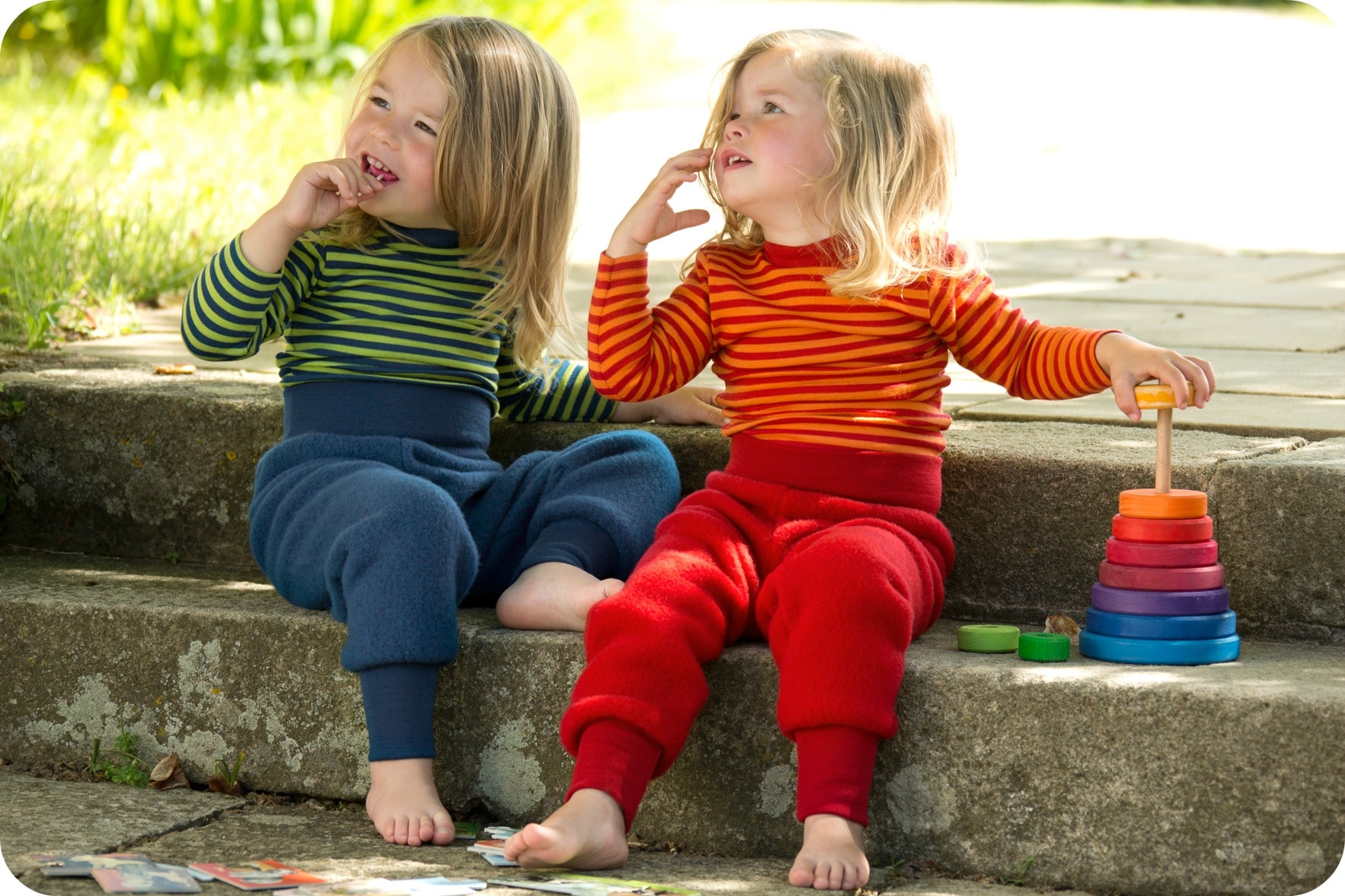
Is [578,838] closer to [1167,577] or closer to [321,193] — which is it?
[1167,577]

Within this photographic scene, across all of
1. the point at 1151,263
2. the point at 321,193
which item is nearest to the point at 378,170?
the point at 321,193

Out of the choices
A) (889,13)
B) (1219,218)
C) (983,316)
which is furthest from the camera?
(889,13)

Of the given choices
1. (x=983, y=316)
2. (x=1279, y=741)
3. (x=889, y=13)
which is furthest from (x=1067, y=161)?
(x=889, y=13)

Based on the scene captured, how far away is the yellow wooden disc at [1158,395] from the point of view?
2.43 m

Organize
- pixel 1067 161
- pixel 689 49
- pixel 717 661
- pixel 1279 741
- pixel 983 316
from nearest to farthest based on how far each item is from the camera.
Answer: pixel 1279 741 → pixel 717 661 → pixel 983 316 → pixel 1067 161 → pixel 689 49

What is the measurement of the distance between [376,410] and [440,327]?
21cm

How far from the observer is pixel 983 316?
2.69 meters

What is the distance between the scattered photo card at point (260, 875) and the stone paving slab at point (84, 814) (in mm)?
170

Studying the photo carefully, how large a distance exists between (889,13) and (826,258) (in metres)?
14.5

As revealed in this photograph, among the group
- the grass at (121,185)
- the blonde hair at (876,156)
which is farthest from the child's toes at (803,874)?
the grass at (121,185)

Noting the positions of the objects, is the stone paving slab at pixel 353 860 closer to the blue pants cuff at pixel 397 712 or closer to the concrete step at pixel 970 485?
the blue pants cuff at pixel 397 712

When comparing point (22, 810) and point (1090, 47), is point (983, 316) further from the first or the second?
point (1090, 47)

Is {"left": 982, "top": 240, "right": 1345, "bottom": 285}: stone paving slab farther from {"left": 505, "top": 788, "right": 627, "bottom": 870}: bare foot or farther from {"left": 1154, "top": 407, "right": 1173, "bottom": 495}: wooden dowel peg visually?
{"left": 505, "top": 788, "right": 627, "bottom": 870}: bare foot

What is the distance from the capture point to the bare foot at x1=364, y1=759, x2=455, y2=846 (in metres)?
2.44
